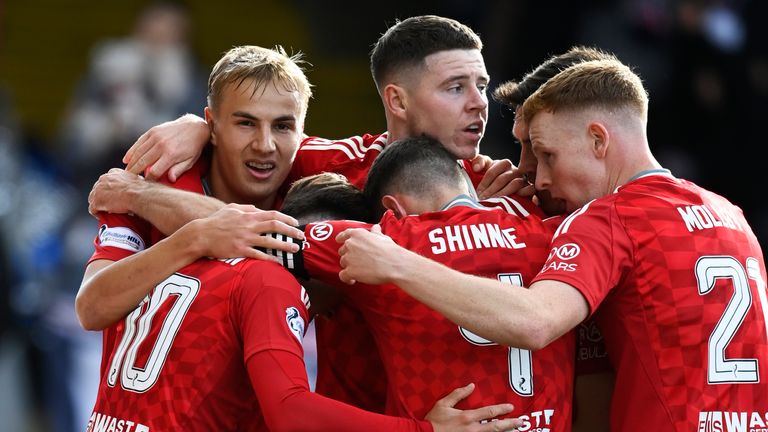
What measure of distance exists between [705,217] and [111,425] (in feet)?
8.11

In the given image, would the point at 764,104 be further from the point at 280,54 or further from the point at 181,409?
the point at 181,409

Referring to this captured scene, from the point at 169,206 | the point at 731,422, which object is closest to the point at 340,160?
the point at 169,206

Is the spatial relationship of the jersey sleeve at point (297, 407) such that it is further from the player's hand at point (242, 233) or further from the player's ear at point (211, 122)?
the player's ear at point (211, 122)

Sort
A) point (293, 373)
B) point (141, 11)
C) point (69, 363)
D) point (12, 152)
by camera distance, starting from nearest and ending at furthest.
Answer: point (293, 373) < point (69, 363) < point (12, 152) < point (141, 11)

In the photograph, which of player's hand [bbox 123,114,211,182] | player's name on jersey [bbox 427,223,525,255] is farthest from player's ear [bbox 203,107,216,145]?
player's name on jersey [bbox 427,223,525,255]

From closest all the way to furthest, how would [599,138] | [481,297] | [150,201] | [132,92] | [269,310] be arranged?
1. [481,297]
2. [269,310]
3. [599,138]
4. [150,201]
5. [132,92]

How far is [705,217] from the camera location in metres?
4.59

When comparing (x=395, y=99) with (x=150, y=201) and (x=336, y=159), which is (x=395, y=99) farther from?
(x=150, y=201)

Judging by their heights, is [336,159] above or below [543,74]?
below

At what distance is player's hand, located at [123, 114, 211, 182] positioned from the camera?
5.45 meters

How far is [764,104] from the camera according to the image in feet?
34.9

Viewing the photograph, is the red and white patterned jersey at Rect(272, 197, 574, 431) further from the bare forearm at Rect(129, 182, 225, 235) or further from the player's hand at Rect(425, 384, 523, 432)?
the bare forearm at Rect(129, 182, 225, 235)

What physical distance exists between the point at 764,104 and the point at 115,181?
710 centimetres

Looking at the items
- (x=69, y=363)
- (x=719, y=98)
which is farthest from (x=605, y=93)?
(x=69, y=363)
